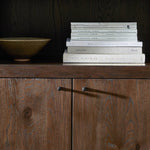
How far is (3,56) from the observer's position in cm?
152

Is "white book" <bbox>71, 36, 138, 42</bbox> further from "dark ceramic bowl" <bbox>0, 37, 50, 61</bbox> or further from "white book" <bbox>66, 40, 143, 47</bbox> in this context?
"dark ceramic bowl" <bbox>0, 37, 50, 61</bbox>

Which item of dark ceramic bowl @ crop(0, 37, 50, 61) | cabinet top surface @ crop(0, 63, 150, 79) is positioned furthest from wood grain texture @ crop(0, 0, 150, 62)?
cabinet top surface @ crop(0, 63, 150, 79)

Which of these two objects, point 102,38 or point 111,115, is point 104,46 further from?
point 111,115

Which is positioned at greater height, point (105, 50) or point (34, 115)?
point (105, 50)

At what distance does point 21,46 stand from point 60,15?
13.1 inches

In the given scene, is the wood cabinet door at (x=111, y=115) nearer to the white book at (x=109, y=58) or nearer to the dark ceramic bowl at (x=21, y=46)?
the white book at (x=109, y=58)

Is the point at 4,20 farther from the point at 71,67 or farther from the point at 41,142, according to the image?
the point at 41,142

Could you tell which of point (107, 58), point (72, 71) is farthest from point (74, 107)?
point (107, 58)

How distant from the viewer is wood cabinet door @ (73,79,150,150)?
1181 mm

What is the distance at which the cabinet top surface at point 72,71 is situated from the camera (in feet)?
3.84

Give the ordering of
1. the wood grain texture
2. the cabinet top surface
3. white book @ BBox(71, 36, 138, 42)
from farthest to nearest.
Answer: the wood grain texture
white book @ BBox(71, 36, 138, 42)
the cabinet top surface

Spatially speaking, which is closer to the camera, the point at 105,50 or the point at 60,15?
the point at 105,50

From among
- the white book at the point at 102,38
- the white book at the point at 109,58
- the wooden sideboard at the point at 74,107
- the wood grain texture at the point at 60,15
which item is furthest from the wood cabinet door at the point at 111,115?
the wood grain texture at the point at 60,15

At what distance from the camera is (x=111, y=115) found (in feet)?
3.93
